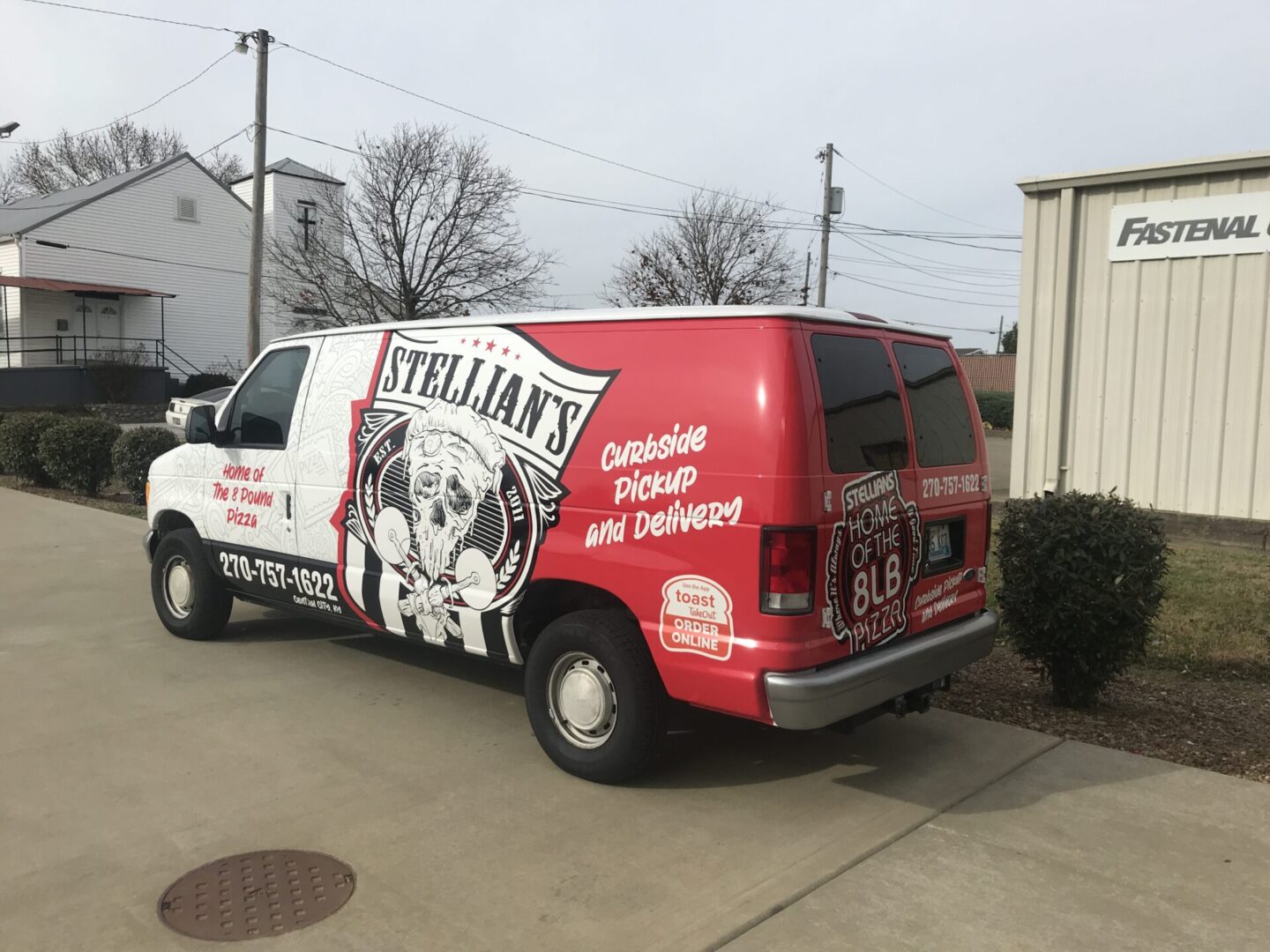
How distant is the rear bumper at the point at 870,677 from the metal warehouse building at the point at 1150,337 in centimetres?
623

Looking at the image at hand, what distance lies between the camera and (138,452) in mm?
13516

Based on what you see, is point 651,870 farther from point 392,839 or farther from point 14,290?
point 14,290

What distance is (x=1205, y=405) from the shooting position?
382 inches

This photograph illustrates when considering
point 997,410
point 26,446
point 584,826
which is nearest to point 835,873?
point 584,826

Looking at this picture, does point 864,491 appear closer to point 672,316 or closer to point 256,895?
point 672,316

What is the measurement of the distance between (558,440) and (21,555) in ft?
25.7

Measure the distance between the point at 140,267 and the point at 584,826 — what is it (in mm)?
36011

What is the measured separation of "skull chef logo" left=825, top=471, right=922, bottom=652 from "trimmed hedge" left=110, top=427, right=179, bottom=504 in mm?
11559

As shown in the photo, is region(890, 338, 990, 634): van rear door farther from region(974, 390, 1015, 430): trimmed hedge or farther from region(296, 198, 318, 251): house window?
region(974, 390, 1015, 430): trimmed hedge

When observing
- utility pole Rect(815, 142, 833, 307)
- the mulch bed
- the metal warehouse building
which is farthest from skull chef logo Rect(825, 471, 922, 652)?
utility pole Rect(815, 142, 833, 307)

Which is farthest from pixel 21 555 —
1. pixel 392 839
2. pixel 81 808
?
pixel 392 839

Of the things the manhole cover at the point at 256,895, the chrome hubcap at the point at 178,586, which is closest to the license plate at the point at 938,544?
the manhole cover at the point at 256,895

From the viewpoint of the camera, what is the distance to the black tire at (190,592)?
659cm

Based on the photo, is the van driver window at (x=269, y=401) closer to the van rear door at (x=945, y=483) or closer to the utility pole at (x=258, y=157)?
the van rear door at (x=945, y=483)
